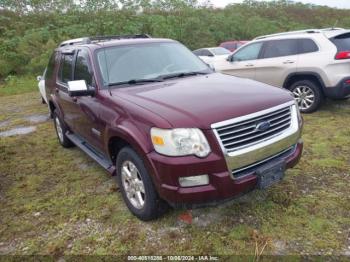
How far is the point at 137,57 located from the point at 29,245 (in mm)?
2492

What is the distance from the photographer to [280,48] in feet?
25.6

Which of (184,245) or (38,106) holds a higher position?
(184,245)

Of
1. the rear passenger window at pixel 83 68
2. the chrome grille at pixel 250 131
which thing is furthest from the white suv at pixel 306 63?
the rear passenger window at pixel 83 68

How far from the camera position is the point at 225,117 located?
3.04m

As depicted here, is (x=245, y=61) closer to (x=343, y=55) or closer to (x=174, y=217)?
(x=343, y=55)

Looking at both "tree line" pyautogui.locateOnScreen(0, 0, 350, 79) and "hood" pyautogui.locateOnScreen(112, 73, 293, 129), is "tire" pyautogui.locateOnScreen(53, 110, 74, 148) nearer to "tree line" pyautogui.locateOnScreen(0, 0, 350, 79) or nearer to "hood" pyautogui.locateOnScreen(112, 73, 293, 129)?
"hood" pyautogui.locateOnScreen(112, 73, 293, 129)

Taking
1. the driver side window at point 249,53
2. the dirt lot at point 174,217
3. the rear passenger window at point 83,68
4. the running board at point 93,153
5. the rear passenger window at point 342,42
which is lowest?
the dirt lot at point 174,217

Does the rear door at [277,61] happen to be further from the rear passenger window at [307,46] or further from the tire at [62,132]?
the tire at [62,132]

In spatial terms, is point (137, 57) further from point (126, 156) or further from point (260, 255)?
point (260, 255)

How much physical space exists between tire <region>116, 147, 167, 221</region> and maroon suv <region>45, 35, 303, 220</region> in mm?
11

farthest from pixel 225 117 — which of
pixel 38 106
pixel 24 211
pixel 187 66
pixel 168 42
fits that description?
pixel 38 106

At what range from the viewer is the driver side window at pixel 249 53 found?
8211mm

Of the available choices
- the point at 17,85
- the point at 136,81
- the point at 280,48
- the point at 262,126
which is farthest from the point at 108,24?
the point at 262,126

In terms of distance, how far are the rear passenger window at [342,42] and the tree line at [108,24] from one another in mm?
9646
